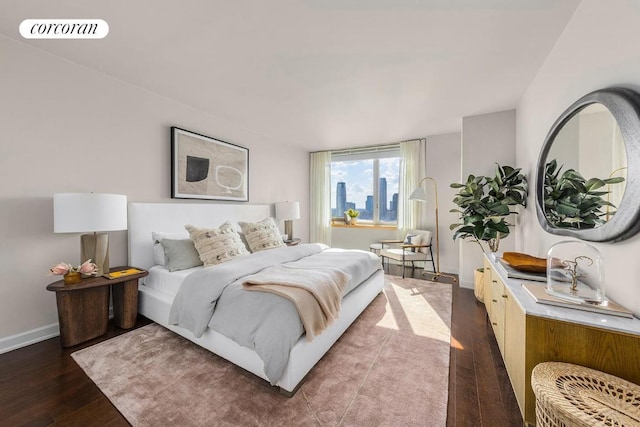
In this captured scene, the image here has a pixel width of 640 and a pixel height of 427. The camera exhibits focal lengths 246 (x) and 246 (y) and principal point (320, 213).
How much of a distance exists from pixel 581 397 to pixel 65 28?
3773 mm

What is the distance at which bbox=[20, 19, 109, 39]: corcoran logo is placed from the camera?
1847 mm

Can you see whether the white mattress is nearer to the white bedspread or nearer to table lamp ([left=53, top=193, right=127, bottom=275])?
the white bedspread

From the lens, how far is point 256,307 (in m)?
1.72

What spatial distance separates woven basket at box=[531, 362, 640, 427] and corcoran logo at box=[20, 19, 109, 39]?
339 cm

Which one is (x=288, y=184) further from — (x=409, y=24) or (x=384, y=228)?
(x=409, y=24)

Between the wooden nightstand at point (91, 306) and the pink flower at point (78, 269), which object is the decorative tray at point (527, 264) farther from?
the pink flower at point (78, 269)

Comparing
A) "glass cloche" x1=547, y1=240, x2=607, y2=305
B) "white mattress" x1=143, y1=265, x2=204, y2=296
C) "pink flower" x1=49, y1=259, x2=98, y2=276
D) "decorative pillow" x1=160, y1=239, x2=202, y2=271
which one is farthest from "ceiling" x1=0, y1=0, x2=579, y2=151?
"white mattress" x1=143, y1=265, x2=204, y2=296

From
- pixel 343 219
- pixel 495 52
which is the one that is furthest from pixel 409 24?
pixel 343 219

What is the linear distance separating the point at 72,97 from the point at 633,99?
4.07 m

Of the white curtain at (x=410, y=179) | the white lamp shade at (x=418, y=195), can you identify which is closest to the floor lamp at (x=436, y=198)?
the white lamp shade at (x=418, y=195)

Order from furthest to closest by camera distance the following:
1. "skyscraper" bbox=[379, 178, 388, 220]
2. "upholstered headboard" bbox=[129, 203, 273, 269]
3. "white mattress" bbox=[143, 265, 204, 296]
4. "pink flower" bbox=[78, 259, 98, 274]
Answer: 1. "skyscraper" bbox=[379, 178, 388, 220]
2. "upholstered headboard" bbox=[129, 203, 273, 269]
3. "white mattress" bbox=[143, 265, 204, 296]
4. "pink flower" bbox=[78, 259, 98, 274]

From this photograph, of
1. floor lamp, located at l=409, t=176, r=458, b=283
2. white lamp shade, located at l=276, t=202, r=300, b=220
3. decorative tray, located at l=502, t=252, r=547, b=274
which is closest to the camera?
decorative tray, located at l=502, t=252, r=547, b=274

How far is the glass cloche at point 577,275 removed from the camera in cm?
132

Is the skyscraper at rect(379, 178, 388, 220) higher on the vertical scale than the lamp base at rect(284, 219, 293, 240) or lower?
higher
